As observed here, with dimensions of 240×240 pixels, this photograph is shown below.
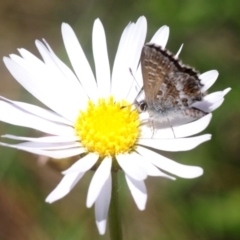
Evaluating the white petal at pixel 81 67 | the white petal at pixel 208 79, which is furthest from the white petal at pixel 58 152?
the white petal at pixel 208 79

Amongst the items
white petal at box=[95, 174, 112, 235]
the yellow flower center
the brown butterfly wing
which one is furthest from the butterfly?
white petal at box=[95, 174, 112, 235]

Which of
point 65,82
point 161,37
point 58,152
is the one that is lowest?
point 58,152

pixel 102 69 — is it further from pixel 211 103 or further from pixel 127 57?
pixel 211 103

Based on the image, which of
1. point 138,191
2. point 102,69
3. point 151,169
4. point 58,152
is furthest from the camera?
point 102,69

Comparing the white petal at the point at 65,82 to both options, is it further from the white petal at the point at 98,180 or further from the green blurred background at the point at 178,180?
the green blurred background at the point at 178,180

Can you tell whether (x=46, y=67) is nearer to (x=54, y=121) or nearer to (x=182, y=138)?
(x=54, y=121)

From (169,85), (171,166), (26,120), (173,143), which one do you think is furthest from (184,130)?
(26,120)

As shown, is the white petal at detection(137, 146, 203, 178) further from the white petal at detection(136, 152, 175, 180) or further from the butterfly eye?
the butterfly eye
